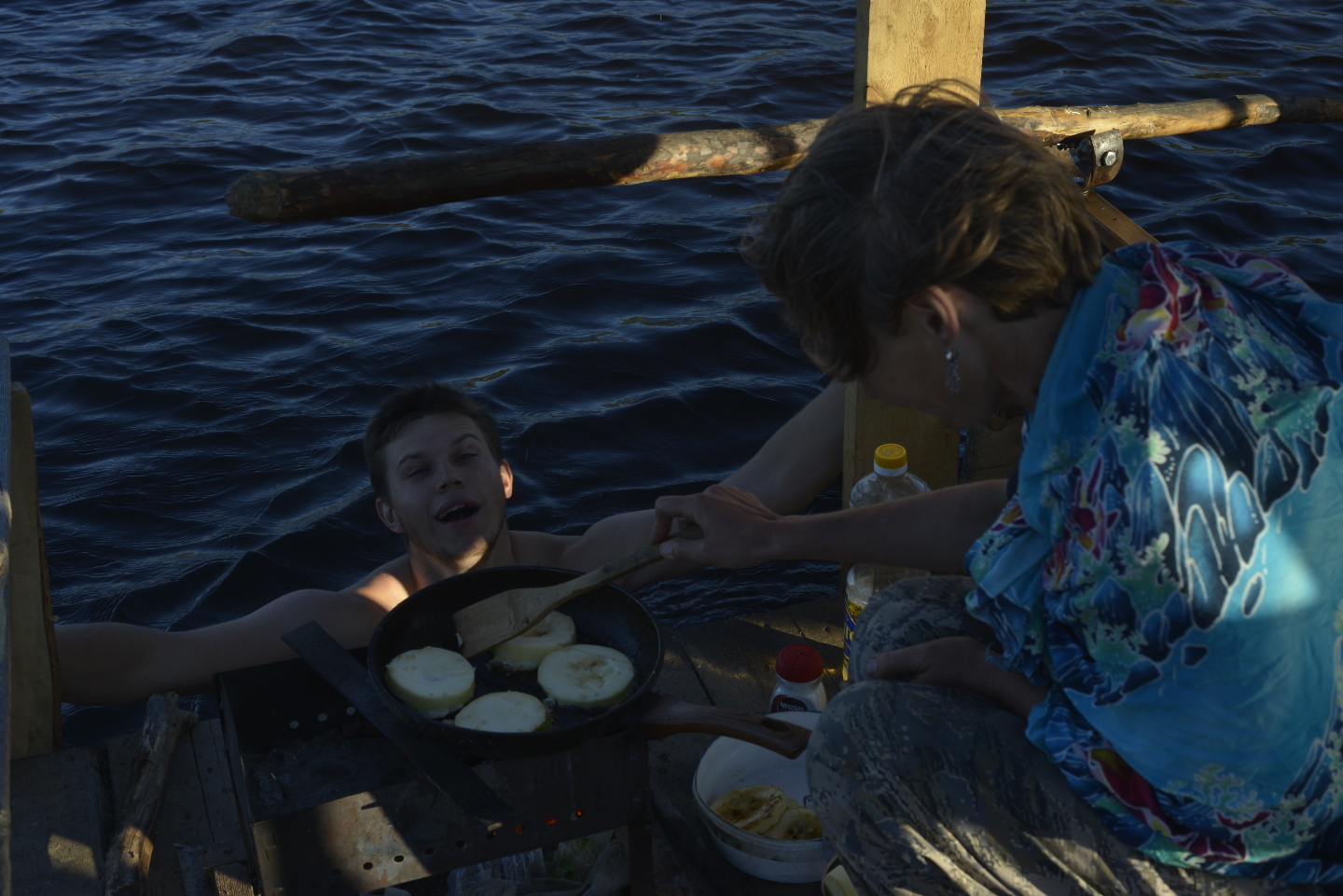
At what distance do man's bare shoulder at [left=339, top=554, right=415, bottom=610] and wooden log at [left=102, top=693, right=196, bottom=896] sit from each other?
569 millimetres

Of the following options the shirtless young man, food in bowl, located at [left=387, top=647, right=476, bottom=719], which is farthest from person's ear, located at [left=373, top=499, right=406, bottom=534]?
food in bowl, located at [left=387, top=647, right=476, bottom=719]

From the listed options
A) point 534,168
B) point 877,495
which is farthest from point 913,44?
point 877,495

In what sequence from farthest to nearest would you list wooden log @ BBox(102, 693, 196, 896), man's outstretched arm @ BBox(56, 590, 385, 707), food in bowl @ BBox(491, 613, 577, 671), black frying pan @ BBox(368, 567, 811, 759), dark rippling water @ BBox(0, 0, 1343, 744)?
dark rippling water @ BBox(0, 0, 1343, 744) → man's outstretched arm @ BBox(56, 590, 385, 707) → food in bowl @ BBox(491, 613, 577, 671) → wooden log @ BBox(102, 693, 196, 896) → black frying pan @ BBox(368, 567, 811, 759)

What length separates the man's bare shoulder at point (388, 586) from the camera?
10.2 feet

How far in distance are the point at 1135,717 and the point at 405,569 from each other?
2213 millimetres

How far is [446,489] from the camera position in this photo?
10.2 feet

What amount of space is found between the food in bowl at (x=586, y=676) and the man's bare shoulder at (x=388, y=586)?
86 centimetres

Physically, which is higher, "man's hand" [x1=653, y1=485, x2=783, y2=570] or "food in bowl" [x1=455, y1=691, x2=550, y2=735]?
"man's hand" [x1=653, y1=485, x2=783, y2=570]

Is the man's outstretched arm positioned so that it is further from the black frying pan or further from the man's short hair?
the black frying pan

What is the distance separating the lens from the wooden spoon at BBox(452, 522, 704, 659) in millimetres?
2326

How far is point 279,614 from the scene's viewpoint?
9.97 feet

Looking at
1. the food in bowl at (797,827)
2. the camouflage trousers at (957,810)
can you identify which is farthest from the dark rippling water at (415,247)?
the camouflage trousers at (957,810)

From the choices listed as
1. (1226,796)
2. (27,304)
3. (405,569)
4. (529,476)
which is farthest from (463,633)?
(27,304)

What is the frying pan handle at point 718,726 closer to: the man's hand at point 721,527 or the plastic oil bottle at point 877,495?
the man's hand at point 721,527
